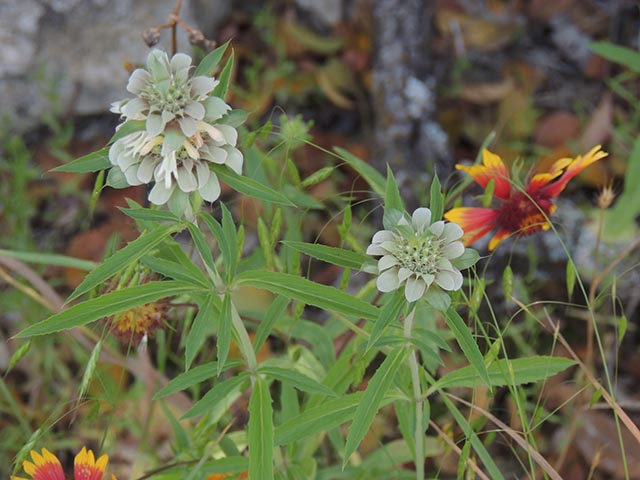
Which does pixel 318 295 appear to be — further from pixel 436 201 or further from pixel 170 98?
pixel 170 98

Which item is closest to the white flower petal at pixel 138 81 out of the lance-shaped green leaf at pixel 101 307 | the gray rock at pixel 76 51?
the lance-shaped green leaf at pixel 101 307

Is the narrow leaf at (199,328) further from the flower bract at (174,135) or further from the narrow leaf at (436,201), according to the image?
the narrow leaf at (436,201)

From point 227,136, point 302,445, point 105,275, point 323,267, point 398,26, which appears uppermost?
point 227,136

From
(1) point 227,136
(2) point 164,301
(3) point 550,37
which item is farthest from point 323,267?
(1) point 227,136

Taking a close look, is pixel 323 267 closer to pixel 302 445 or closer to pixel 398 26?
pixel 398 26

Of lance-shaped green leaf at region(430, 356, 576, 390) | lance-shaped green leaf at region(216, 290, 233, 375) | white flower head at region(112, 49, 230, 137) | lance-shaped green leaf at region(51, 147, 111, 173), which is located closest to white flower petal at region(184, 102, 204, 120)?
white flower head at region(112, 49, 230, 137)

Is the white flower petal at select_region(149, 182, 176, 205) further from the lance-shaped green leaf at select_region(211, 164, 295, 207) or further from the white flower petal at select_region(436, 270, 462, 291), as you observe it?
the white flower petal at select_region(436, 270, 462, 291)

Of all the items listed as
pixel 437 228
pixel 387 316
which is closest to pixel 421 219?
pixel 437 228
